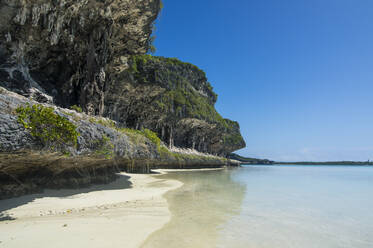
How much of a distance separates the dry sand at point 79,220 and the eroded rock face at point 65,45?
26.9 feet

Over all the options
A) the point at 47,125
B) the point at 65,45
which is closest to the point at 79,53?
the point at 65,45

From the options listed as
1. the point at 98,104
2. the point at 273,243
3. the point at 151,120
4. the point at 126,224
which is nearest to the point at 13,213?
the point at 126,224

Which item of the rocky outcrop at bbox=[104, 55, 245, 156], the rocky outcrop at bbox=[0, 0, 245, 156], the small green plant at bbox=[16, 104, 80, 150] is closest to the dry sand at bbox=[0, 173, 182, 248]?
the small green plant at bbox=[16, 104, 80, 150]

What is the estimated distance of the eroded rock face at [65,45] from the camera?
10523 mm

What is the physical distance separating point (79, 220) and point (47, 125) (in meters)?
2.96

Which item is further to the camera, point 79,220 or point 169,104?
point 169,104

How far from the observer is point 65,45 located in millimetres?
13891

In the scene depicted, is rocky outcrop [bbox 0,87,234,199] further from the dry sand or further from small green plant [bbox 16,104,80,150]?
the dry sand

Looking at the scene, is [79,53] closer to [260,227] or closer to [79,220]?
[79,220]

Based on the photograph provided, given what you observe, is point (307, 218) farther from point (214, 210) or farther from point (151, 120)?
point (151, 120)

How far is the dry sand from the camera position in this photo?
3.58m

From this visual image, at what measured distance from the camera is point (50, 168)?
269 inches

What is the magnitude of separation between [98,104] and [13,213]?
11656mm

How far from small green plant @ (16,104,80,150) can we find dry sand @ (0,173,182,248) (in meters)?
1.82
